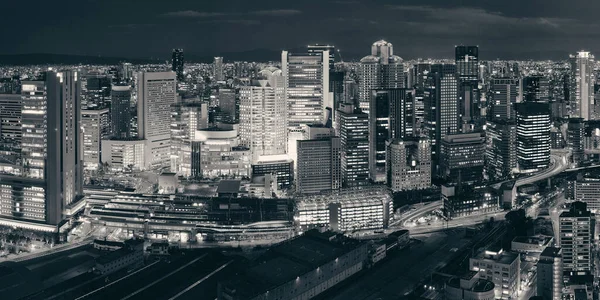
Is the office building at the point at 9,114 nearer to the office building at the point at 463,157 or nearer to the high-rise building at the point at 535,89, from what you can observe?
the office building at the point at 463,157

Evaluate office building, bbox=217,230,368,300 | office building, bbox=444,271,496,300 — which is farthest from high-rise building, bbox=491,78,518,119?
office building, bbox=444,271,496,300

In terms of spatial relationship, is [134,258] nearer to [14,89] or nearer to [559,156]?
[14,89]

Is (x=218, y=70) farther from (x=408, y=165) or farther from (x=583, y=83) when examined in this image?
(x=408, y=165)

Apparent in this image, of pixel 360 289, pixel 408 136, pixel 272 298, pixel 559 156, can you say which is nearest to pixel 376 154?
pixel 408 136

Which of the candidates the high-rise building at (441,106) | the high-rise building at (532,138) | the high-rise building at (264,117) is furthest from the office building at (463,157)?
the high-rise building at (264,117)

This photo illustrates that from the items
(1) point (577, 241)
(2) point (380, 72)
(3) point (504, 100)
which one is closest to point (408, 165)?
(1) point (577, 241)
